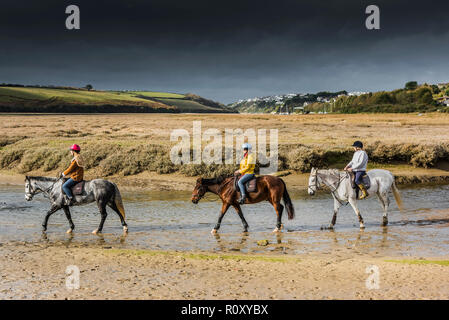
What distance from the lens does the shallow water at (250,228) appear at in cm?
1251

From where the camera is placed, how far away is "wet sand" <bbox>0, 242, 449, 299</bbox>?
27.2 feet

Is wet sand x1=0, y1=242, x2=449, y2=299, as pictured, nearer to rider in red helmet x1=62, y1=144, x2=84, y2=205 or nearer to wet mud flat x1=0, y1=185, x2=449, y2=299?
wet mud flat x1=0, y1=185, x2=449, y2=299

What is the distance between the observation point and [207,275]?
31.4ft

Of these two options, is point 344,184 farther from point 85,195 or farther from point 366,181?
point 85,195

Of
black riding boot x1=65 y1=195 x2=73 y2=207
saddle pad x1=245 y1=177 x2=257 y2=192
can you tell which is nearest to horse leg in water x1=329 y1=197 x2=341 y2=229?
saddle pad x1=245 y1=177 x2=257 y2=192

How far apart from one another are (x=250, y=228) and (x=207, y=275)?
5630 mm

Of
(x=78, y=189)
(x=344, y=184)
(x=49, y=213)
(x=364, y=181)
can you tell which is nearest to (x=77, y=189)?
(x=78, y=189)

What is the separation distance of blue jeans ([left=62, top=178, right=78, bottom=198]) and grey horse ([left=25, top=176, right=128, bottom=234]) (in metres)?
0.25

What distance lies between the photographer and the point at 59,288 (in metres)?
8.63

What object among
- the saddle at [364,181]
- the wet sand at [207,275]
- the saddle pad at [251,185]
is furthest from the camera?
the saddle at [364,181]

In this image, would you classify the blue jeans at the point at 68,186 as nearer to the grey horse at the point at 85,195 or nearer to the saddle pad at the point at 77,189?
the saddle pad at the point at 77,189

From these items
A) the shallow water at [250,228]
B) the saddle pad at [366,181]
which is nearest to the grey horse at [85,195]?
the shallow water at [250,228]

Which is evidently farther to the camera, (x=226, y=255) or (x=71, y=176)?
(x=71, y=176)

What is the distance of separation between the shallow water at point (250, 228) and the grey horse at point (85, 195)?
616 mm
